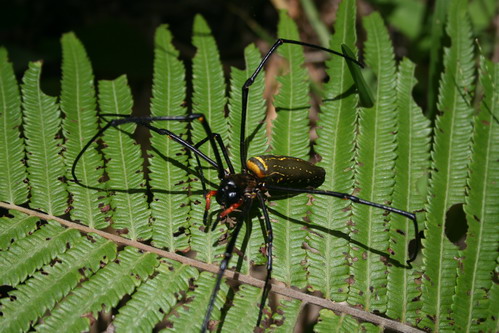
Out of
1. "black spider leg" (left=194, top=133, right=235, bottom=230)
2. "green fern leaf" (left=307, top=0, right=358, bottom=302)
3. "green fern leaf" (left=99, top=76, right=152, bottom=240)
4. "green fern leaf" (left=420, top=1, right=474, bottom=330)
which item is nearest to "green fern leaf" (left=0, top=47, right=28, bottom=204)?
"green fern leaf" (left=99, top=76, right=152, bottom=240)

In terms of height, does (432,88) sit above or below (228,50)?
below

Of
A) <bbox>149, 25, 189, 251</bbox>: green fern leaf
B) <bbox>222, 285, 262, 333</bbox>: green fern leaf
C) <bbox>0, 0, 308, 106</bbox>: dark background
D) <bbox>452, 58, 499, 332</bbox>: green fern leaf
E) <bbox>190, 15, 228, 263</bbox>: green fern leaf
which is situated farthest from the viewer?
<bbox>0, 0, 308, 106</bbox>: dark background

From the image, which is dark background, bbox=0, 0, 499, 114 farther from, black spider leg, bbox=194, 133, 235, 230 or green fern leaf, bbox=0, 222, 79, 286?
green fern leaf, bbox=0, 222, 79, 286

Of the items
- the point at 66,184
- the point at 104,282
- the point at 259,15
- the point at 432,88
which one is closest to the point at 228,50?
the point at 259,15

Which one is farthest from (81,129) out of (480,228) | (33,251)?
(480,228)

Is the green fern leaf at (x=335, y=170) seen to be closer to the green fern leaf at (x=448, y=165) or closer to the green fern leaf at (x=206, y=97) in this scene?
the green fern leaf at (x=448, y=165)

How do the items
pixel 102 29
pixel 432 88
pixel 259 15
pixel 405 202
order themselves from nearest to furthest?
pixel 405 202 → pixel 432 88 → pixel 102 29 → pixel 259 15

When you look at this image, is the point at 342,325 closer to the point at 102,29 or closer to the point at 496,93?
the point at 496,93
